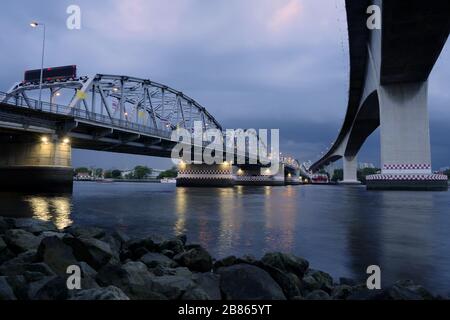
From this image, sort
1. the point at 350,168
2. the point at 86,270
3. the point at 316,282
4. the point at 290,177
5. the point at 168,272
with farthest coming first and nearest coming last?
the point at 290,177 < the point at 350,168 < the point at 168,272 < the point at 316,282 < the point at 86,270

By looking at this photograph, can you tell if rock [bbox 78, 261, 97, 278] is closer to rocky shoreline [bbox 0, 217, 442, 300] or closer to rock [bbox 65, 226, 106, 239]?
rocky shoreline [bbox 0, 217, 442, 300]

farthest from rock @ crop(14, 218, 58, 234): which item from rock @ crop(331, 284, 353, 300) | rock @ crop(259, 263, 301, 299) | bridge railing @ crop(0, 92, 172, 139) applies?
bridge railing @ crop(0, 92, 172, 139)

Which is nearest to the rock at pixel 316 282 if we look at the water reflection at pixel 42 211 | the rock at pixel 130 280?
the rock at pixel 130 280

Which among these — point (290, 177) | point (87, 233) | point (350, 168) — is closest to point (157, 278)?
point (87, 233)

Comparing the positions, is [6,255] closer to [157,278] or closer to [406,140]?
[157,278]

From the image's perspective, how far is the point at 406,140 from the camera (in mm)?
43125

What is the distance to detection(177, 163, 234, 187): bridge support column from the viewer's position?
9162 cm

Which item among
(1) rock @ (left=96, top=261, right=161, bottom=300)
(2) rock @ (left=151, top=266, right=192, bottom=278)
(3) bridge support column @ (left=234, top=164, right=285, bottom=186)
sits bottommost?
(2) rock @ (left=151, top=266, right=192, bottom=278)

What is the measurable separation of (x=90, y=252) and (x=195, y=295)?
10.1 ft

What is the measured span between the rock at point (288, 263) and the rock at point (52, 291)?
3849mm

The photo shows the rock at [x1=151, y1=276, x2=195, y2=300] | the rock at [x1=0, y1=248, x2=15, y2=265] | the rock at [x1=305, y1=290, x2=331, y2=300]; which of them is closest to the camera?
the rock at [x1=151, y1=276, x2=195, y2=300]

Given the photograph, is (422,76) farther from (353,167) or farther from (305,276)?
(353,167)

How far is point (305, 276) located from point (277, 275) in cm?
104

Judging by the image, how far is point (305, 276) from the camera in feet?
21.5
